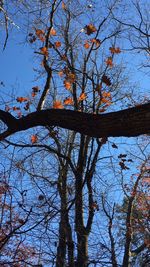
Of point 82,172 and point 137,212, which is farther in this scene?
point 137,212

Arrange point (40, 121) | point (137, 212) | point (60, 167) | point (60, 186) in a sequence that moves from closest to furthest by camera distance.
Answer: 1. point (40, 121)
2. point (60, 186)
3. point (60, 167)
4. point (137, 212)

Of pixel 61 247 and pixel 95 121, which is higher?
pixel 61 247

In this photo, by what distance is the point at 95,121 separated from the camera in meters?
3.41

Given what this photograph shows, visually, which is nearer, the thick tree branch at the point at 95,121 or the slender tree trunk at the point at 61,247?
the thick tree branch at the point at 95,121

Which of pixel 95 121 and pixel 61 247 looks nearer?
pixel 95 121

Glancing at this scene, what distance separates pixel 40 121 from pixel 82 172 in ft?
13.6

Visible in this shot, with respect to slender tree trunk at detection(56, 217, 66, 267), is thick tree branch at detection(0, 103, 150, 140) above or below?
below

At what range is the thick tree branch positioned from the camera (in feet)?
10.5

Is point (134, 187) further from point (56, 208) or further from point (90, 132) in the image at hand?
point (90, 132)

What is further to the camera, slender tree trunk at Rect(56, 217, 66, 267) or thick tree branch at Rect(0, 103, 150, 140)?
slender tree trunk at Rect(56, 217, 66, 267)

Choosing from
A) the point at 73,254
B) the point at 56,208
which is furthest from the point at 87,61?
the point at 73,254

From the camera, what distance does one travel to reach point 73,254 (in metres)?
7.41

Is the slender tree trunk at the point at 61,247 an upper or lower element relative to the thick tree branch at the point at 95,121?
upper

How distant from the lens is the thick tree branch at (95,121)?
3.19 metres
